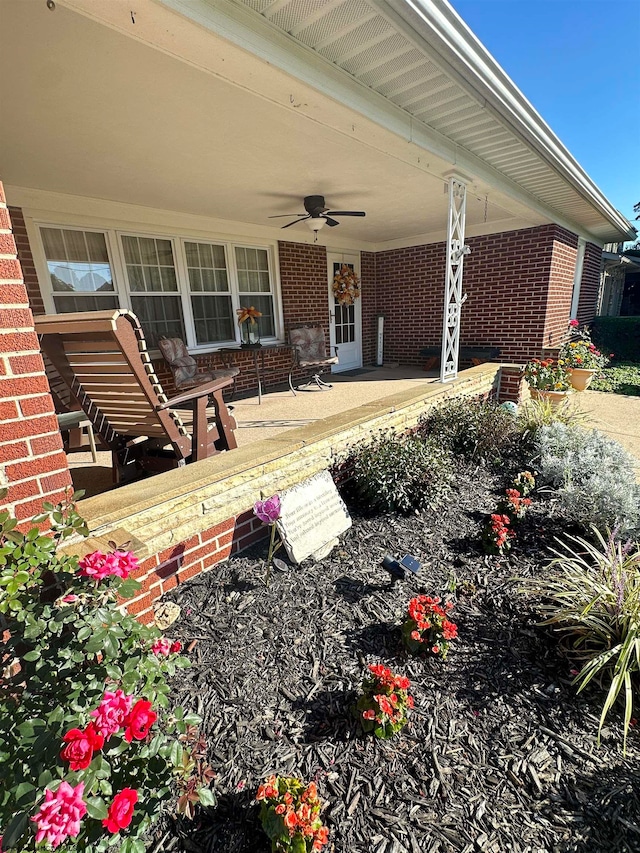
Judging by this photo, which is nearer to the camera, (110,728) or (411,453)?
(110,728)

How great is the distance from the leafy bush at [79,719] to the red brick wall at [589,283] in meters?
11.0

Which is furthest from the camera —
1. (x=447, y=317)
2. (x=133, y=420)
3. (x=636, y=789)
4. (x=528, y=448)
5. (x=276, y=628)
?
(x=447, y=317)

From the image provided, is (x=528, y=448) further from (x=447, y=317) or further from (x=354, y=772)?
(x=354, y=772)

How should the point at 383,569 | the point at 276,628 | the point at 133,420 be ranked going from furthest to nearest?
1. the point at 133,420
2. the point at 383,569
3. the point at 276,628

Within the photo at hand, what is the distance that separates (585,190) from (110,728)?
272 inches

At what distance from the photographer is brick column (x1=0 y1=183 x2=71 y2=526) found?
1255mm

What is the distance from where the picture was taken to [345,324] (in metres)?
7.73

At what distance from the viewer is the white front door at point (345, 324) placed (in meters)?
7.29

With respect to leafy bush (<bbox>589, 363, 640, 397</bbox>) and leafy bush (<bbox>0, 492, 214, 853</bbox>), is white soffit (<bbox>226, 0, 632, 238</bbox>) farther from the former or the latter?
leafy bush (<bbox>589, 363, 640, 397</bbox>)

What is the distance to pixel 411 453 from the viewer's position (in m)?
2.96

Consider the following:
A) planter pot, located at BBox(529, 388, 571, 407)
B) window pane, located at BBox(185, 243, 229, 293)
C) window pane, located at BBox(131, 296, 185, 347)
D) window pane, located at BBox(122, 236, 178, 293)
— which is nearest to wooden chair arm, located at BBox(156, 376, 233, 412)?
window pane, located at BBox(131, 296, 185, 347)

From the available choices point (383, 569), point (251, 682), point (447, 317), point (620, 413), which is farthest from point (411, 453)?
point (620, 413)

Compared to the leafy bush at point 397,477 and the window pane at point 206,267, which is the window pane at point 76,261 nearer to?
the window pane at point 206,267

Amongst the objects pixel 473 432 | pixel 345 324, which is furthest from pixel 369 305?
pixel 473 432
